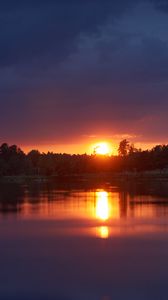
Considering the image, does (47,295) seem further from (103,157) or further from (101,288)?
(103,157)

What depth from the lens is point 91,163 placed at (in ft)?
557

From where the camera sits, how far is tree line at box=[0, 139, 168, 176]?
151 m

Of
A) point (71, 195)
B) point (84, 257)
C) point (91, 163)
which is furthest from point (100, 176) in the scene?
point (84, 257)

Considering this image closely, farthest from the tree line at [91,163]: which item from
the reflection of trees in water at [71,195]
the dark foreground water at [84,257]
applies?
the dark foreground water at [84,257]

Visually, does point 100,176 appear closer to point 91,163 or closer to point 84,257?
point 91,163

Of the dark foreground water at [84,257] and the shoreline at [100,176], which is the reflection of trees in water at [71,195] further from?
the shoreline at [100,176]

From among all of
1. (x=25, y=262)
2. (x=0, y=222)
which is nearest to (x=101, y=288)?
(x=25, y=262)

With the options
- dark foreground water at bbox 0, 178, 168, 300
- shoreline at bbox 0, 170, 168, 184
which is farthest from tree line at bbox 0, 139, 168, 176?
dark foreground water at bbox 0, 178, 168, 300

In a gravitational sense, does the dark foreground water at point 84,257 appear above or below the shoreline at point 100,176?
below

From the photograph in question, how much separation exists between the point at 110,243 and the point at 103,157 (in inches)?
6197

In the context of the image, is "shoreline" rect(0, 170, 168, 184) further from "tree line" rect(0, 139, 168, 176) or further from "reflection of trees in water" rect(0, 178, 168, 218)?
"reflection of trees in water" rect(0, 178, 168, 218)

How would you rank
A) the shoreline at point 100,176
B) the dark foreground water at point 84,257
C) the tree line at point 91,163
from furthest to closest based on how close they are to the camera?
the tree line at point 91,163
the shoreline at point 100,176
the dark foreground water at point 84,257

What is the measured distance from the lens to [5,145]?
16112 cm

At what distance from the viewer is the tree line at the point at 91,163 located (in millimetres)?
151000
